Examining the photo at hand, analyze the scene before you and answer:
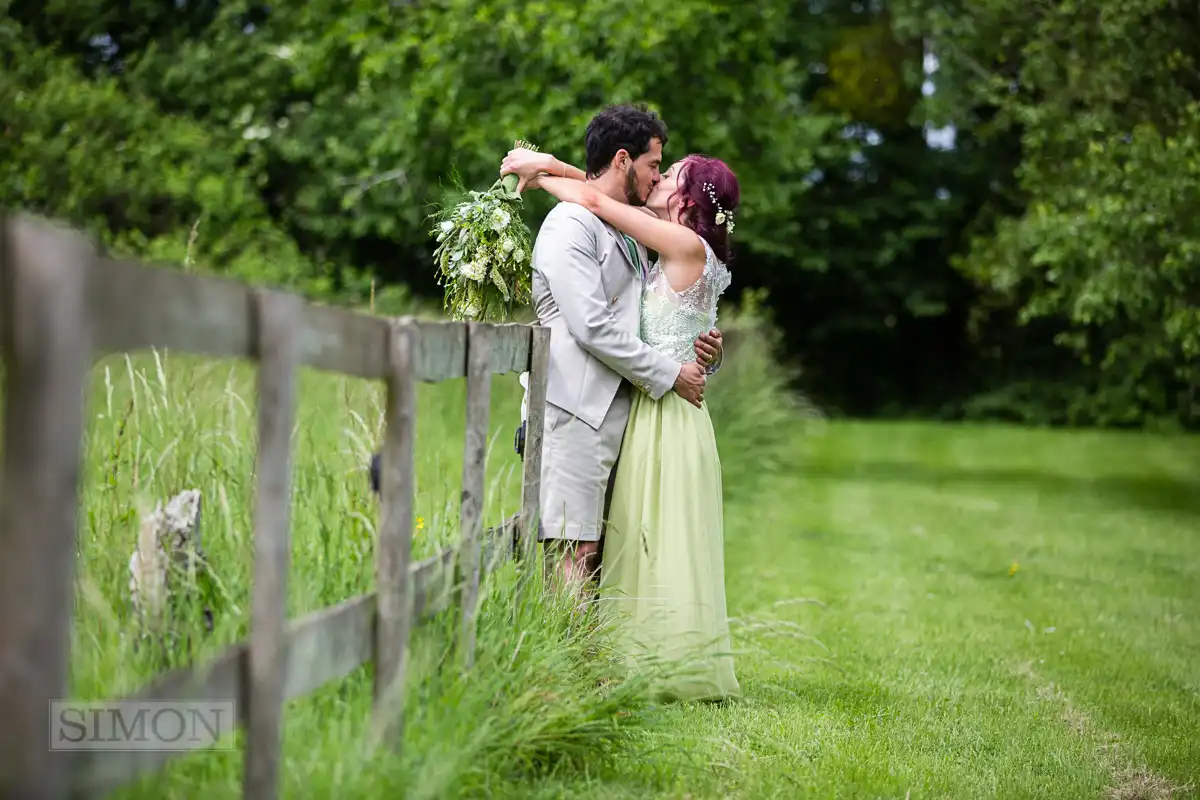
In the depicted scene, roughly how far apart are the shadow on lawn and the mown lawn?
29cm

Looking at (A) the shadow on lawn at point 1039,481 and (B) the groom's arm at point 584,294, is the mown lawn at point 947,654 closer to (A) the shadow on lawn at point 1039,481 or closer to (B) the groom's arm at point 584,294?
(A) the shadow on lawn at point 1039,481

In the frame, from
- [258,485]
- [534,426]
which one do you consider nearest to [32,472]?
[258,485]

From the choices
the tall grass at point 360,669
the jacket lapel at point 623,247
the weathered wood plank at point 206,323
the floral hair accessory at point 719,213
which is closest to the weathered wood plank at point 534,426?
the tall grass at point 360,669

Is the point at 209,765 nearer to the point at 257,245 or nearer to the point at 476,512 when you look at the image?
the point at 476,512

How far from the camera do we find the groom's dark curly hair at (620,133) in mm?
4977

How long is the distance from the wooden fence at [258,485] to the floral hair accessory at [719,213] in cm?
125

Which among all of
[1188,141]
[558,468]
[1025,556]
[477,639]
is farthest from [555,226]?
[1188,141]

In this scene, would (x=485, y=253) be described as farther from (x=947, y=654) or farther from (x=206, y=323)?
(x=947, y=654)

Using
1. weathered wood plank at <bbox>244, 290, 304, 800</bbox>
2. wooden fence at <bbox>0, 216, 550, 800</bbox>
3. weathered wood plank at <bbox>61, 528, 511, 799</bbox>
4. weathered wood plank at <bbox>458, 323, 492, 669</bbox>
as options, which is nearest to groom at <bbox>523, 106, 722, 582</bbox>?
wooden fence at <bbox>0, 216, 550, 800</bbox>

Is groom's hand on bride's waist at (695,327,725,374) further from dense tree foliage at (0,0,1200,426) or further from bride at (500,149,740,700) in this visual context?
dense tree foliage at (0,0,1200,426)

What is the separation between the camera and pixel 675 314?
518 cm

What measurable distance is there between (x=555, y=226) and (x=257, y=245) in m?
17.3

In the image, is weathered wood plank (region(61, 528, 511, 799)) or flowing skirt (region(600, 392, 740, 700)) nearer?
weathered wood plank (region(61, 528, 511, 799))

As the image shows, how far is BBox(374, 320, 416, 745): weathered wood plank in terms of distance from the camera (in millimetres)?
3158
